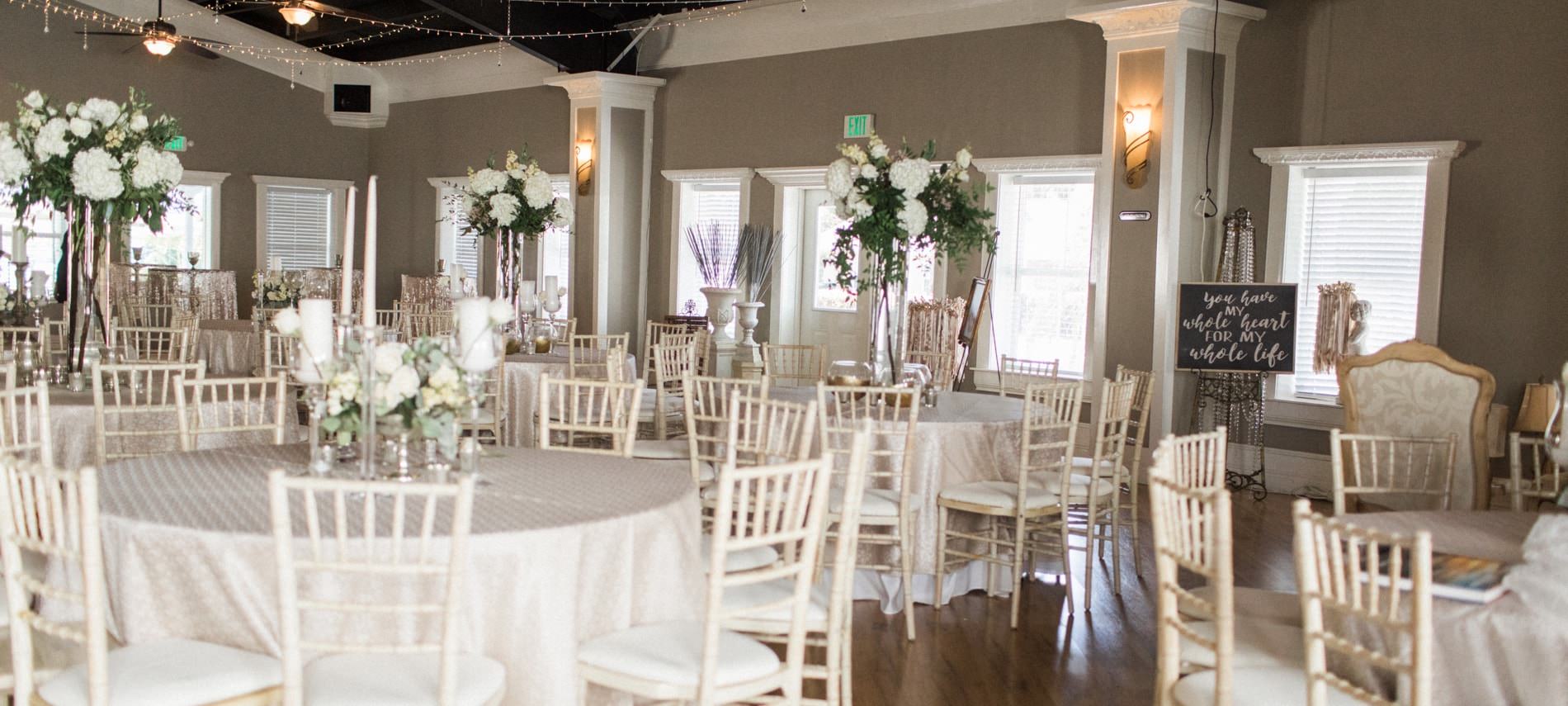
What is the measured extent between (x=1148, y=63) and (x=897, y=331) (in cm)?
341

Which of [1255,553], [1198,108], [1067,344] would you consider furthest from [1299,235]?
[1255,553]

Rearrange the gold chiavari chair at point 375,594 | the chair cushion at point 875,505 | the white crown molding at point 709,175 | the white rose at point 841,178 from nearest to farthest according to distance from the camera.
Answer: the gold chiavari chair at point 375,594
the chair cushion at point 875,505
the white rose at point 841,178
the white crown molding at point 709,175

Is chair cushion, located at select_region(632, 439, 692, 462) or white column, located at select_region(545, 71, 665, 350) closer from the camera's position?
chair cushion, located at select_region(632, 439, 692, 462)

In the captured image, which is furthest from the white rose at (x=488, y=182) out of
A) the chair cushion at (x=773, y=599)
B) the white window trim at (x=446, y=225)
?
the chair cushion at (x=773, y=599)

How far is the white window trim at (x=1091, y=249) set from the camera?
28.0 feet

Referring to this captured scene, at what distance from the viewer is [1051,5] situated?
8883mm

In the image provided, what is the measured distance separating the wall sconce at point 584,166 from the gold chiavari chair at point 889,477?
687cm

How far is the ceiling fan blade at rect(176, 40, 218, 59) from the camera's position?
13.4 metres

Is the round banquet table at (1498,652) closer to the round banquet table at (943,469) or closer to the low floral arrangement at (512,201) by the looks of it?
the round banquet table at (943,469)

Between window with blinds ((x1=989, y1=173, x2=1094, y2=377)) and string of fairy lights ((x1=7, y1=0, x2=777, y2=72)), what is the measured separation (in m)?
2.45

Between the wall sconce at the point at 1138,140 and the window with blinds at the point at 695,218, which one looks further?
the window with blinds at the point at 695,218

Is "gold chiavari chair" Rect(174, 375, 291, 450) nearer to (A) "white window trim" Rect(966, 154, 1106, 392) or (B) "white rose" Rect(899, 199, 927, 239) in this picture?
(B) "white rose" Rect(899, 199, 927, 239)

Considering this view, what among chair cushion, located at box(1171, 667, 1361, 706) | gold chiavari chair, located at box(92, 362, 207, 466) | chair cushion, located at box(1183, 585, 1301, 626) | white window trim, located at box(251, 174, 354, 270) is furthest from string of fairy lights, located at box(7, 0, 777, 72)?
chair cushion, located at box(1171, 667, 1361, 706)

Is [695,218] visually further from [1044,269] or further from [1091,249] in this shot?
[1091,249]
